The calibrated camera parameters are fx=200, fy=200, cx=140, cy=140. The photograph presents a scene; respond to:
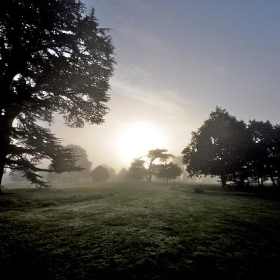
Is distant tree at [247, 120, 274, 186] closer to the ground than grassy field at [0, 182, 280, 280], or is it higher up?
higher up

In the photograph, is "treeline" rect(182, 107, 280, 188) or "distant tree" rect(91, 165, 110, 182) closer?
"treeline" rect(182, 107, 280, 188)

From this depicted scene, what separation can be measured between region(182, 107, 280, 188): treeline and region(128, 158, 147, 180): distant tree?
108 feet

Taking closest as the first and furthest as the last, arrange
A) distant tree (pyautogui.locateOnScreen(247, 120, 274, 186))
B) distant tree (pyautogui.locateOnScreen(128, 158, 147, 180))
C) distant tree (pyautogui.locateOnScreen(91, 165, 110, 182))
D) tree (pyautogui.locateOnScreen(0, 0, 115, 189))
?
tree (pyautogui.locateOnScreen(0, 0, 115, 189))
distant tree (pyautogui.locateOnScreen(247, 120, 274, 186))
distant tree (pyautogui.locateOnScreen(91, 165, 110, 182))
distant tree (pyautogui.locateOnScreen(128, 158, 147, 180))

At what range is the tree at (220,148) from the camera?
27.0 m

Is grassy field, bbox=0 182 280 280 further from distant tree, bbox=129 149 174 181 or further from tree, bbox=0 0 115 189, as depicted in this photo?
distant tree, bbox=129 149 174 181

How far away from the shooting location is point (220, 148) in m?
30.3

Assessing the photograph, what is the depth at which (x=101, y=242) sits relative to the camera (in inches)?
193

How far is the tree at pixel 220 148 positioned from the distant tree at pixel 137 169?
33068 mm

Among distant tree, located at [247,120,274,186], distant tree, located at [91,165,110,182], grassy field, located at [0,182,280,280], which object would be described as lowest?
distant tree, located at [91,165,110,182]

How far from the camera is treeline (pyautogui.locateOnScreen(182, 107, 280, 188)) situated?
26.2 metres

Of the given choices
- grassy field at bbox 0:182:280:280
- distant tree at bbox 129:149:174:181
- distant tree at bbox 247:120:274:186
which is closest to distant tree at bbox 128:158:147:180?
distant tree at bbox 129:149:174:181

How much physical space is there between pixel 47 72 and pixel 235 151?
2492 centimetres

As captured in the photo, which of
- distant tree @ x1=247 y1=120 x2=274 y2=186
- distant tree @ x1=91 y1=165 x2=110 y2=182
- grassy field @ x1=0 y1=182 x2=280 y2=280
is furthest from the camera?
distant tree @ x1=91 y1=165 x2=110 y2=182

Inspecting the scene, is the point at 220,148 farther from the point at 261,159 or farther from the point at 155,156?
the point at 155,156
